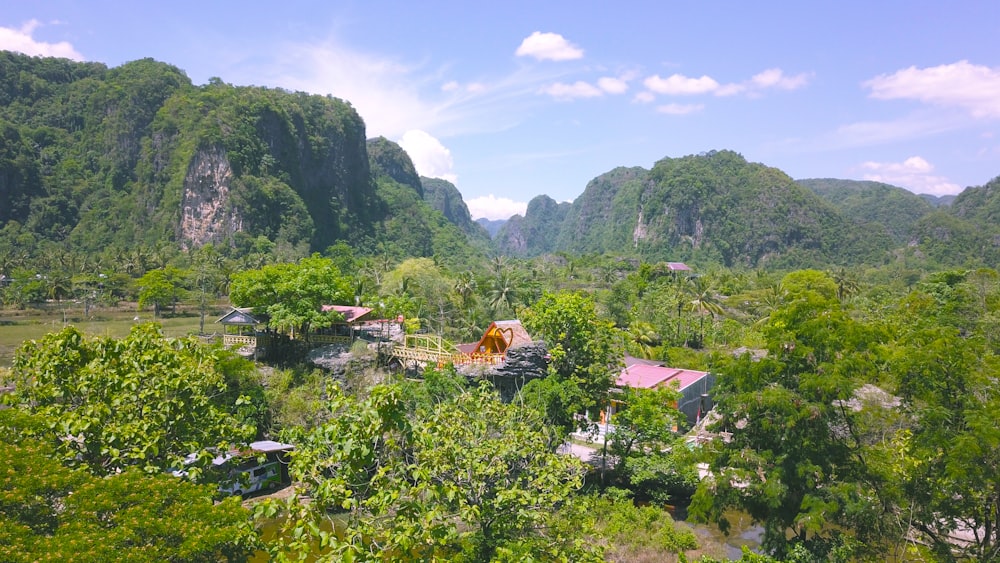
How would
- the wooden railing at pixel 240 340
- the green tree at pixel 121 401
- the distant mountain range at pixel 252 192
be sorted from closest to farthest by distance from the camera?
the green tree at pixel 121 401, the wooden railing at pixel 240 340, the distant mountain range at pixel 252 192

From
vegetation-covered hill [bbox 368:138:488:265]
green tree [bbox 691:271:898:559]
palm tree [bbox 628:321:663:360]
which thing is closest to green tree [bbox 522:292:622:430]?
green tree [bbox 691:271:898:559]

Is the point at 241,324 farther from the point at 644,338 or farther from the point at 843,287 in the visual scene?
the point at 843,287

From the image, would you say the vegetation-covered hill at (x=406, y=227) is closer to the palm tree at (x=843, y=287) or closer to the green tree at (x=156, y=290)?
the green tree at (x=156, y=290)

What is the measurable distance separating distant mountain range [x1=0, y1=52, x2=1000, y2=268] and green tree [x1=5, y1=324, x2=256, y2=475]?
75.5m

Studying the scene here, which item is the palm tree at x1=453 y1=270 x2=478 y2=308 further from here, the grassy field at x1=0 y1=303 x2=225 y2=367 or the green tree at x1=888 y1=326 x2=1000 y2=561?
the green tree at x1=888 y1=326 x2=1000 y2=561

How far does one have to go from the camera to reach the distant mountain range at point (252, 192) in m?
84.5

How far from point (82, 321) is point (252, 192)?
4525cm

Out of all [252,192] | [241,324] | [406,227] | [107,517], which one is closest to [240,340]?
[241,324]

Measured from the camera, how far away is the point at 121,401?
888 cm

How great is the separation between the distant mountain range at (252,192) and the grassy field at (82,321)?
87.1 ft

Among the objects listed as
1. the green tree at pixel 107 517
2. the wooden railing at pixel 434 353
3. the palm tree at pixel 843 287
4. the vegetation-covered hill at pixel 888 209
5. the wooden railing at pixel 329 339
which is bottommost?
the palm tree at pixel 843 287

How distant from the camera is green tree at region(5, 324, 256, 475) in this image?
27.7 feet

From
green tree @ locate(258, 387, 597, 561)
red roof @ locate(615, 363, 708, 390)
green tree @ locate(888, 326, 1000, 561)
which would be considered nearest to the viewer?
green tree @ locate(258, 387, 597, 561)

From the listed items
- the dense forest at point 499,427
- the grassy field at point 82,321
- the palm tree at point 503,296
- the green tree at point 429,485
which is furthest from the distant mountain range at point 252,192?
the green tree at point 429,485
